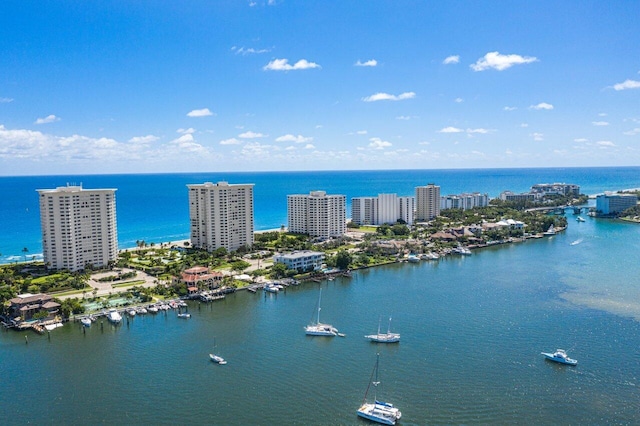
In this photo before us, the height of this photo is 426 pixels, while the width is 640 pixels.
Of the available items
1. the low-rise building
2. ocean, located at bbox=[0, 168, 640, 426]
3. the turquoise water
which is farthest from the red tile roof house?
the low-rise building

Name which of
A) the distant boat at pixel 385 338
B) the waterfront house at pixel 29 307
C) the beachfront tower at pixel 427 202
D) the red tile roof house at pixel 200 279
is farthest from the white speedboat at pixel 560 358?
the beachfront tower at pixel 427 202

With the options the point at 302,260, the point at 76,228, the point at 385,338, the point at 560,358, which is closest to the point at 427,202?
the point at 302,260

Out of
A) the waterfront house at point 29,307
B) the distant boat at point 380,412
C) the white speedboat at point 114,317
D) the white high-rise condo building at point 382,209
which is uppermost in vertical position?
the white high-rise condo building at point 382,209

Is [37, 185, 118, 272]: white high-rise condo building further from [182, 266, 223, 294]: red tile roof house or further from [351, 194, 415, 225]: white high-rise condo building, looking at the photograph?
[351, 194, 415, 225]: white high-rise condo building

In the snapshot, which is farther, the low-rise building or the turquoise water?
the low-rise building

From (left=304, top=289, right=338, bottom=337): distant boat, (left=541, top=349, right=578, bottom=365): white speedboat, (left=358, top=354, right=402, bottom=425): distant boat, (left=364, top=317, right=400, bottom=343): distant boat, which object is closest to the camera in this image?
(left=358, top=354, right=402, bottom=425): distant boat

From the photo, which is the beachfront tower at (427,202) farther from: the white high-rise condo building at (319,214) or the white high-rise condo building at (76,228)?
the white high-rise condo building at (76,228)
